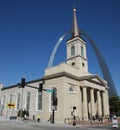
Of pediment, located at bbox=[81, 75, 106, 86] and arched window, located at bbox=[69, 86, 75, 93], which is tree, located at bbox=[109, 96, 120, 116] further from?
arched window, located at bbox=[69, 86, 75, 93]

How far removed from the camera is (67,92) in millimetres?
38125

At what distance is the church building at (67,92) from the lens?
123 ft

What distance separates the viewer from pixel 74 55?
4941cm

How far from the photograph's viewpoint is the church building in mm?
37344

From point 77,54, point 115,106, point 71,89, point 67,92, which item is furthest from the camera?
point 115,106

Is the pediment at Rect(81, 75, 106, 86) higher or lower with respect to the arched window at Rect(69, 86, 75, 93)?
higher

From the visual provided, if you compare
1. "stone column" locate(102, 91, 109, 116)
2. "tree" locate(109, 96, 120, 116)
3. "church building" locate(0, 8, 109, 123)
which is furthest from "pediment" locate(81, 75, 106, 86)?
"tree" locate(109, 96, 120, 116)

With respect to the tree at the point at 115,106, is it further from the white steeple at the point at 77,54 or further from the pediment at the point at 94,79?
the white steeple at the point at 77,54

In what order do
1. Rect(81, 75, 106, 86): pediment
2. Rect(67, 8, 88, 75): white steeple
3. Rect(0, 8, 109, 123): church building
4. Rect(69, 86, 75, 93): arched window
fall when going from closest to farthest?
Rect(0, 8, 109, 123): church building → Rect(69, 86, 75, 93): arched window → Rect(81, 75, 106, 86): pediment → Rect(67, 8, 88, 75): white steeple

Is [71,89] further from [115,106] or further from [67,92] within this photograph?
[115,106]

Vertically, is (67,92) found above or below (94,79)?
below

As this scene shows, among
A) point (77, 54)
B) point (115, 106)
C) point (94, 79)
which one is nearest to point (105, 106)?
point (94, 79)

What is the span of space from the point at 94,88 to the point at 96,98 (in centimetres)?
594

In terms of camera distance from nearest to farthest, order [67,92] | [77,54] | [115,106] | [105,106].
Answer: [67,92]
[77,54]
[105,106]
[115,106]
